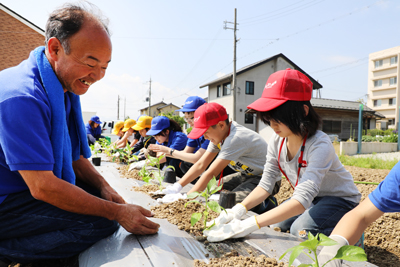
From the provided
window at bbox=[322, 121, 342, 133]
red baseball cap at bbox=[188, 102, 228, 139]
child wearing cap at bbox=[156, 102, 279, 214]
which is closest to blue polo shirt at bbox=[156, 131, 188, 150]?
child wearing cap at bbox=[156, 102, 279, 214]

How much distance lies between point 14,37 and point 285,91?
14256mm

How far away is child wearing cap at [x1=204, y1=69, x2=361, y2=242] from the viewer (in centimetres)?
137

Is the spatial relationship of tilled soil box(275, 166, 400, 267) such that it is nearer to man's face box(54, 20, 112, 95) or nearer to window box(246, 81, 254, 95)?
man's face box(54, 20, 112, 95)

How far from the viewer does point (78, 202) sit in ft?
3.55

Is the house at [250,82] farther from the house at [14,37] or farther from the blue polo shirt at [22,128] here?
the blue polo shirt at [22,128]

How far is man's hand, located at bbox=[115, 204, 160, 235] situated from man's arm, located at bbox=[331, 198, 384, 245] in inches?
34.2

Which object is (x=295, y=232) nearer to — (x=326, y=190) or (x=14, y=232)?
(x=326, y=190)

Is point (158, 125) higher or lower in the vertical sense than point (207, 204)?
higher

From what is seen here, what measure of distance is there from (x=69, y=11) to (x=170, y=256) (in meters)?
1.15

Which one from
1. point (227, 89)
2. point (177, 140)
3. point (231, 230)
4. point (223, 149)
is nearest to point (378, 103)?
point (227, 89)

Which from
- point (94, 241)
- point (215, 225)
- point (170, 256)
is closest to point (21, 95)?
point (94, 241)

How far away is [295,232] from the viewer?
179 cm

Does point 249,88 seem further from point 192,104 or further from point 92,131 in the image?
point 192,104

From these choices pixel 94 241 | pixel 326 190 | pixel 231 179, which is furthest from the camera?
pixel 231 179
